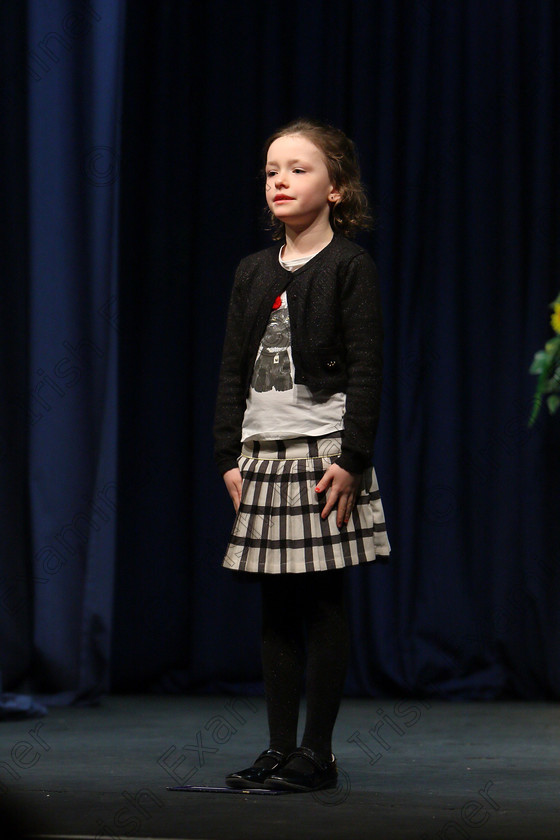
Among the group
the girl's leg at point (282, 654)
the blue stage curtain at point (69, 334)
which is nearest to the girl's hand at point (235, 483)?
the girl's leg at point (282, 654)

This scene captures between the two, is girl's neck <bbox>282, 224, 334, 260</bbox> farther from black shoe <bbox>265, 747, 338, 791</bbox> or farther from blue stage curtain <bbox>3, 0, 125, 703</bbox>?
blue stage curtain <bbox>3, 0, 125, 703</bbox>

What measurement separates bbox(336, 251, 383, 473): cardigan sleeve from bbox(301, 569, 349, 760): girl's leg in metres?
0.21

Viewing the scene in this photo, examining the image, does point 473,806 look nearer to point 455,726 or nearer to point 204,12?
point 455,726

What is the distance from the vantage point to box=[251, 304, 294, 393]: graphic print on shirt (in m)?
Result: 1.88

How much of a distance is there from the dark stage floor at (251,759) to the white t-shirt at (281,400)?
0.58m

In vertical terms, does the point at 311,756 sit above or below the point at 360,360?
below

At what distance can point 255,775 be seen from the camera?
1.81m

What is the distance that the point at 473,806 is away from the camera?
1.71 m

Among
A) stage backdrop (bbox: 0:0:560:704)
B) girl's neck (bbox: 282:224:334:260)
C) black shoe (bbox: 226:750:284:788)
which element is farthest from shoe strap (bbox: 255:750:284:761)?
stage backdrop (bbox: 0:0:560:704)

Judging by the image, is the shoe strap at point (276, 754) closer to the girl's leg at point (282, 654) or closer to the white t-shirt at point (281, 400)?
the girl's leg at point (282, 654)

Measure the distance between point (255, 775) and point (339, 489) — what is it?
1.56 ft

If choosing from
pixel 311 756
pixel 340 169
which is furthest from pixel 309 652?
pixel 340 169

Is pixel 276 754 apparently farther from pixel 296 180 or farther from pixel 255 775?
pixel 296 180

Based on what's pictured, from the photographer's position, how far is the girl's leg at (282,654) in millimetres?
1872
